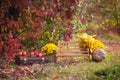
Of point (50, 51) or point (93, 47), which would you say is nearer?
point (50, 51)

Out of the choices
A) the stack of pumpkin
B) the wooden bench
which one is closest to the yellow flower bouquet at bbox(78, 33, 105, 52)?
the stack of pumpkin

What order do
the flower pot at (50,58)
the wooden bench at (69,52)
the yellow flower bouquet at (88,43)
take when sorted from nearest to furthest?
1. the flower pot at (50,58)
2. the wooden bench at (69,52)
3. the yellow flower bouquet at (88,43)

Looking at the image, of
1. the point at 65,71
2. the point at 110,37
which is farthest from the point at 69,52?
the point at 110,37

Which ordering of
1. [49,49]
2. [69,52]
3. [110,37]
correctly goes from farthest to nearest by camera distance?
[110,37] < [69,52] < [49,49]

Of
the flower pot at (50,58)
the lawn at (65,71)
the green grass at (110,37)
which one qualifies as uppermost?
the flower pot at (50,58)

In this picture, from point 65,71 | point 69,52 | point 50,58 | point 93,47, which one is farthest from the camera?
point 93,47

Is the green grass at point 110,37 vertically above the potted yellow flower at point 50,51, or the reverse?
the potted yellow flower at point 50,51

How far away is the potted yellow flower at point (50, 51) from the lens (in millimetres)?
12094

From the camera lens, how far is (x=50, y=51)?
12.2 metres

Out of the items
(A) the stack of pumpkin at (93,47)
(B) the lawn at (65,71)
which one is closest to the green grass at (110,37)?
(A) the stack of pumpkin at (93,47)

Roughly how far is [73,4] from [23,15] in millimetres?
1008

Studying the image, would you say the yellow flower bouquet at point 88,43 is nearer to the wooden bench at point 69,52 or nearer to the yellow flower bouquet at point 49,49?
the wooden bench at point 69,52

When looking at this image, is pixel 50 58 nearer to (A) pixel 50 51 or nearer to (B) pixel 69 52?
(A) pixel 50 51

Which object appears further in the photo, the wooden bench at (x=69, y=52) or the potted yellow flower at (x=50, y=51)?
the wooden bench at (x=69, y=52)
